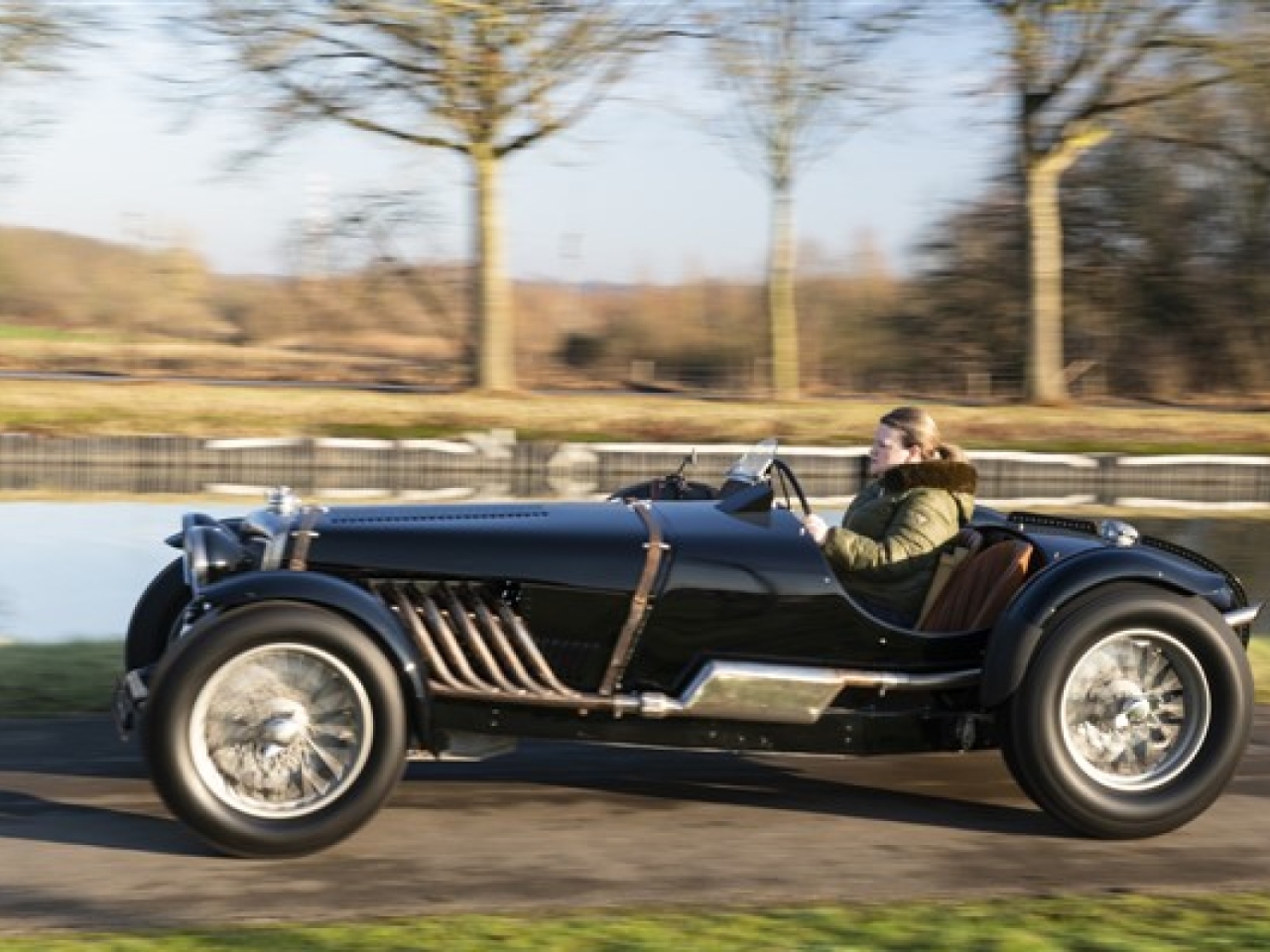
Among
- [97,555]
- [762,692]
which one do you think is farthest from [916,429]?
[97,555]

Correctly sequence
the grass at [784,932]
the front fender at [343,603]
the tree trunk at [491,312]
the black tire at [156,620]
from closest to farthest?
1. the grass at [784,932]
2. the front fender at [343,603]
3. the black tire at [156,620]
4. the tree trunk at [491,312]

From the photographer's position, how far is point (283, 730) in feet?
16.4

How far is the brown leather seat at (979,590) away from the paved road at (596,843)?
24.2 inches

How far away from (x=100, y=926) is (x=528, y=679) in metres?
1.47

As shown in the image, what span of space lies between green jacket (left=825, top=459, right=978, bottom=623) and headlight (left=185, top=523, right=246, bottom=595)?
184cm

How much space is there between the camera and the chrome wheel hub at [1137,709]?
554 centimetres

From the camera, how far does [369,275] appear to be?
27.4 m

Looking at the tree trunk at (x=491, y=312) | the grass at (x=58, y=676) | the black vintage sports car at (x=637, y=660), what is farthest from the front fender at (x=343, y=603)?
the tree trunk at (x=491, y=312)

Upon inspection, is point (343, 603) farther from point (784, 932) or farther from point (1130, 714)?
point (1130, 714)

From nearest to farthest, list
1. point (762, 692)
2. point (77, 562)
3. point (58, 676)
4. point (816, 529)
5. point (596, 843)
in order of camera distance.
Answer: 1. point (596, 843)
2. point (762, 692)
3. point (816, 529)
4. point (58, 676)
5. point (77, 562)

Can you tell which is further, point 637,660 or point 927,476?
point 927,476

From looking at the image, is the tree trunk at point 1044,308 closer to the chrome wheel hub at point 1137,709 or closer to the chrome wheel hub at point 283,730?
the chrome wheel hub at point 1137,709

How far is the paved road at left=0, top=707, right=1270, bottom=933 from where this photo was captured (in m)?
4.66

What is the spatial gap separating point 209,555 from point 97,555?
658 centimetres
